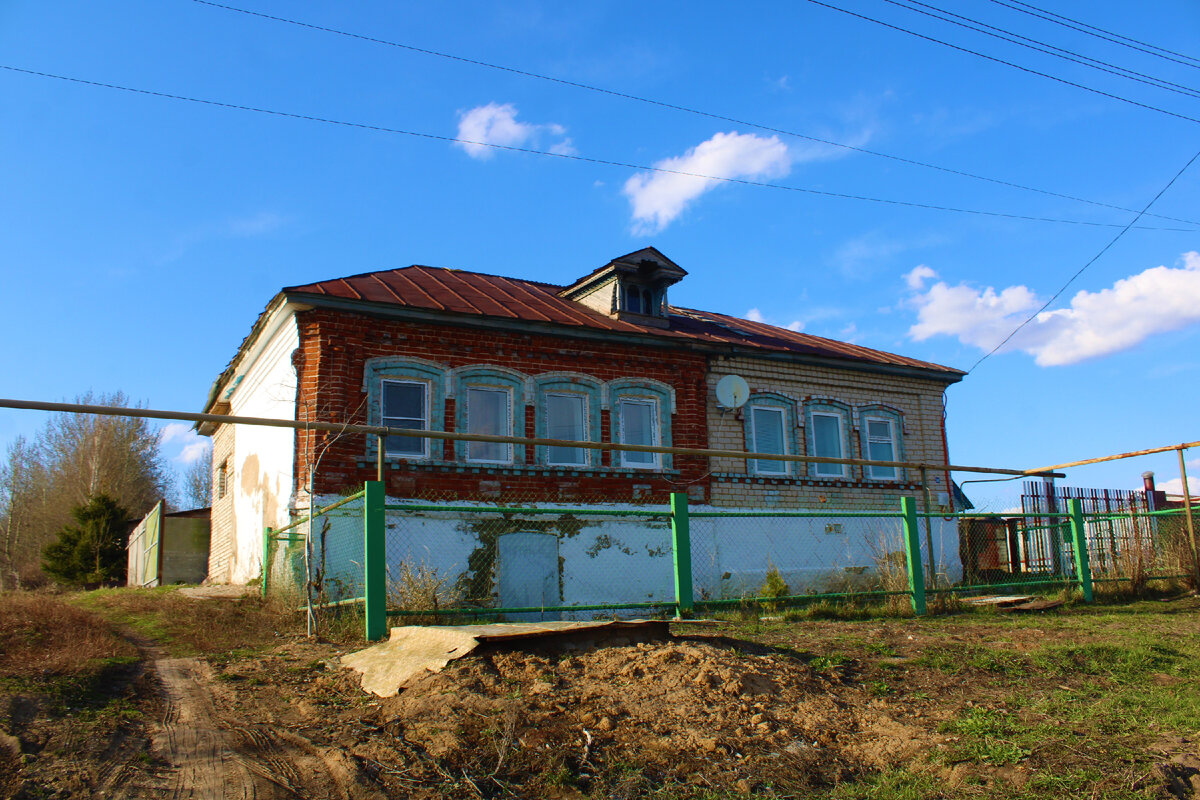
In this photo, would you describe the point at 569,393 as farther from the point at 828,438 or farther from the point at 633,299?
the point at 828,438

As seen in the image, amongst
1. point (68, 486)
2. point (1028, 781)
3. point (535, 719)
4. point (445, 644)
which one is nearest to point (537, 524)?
point (445, 644)

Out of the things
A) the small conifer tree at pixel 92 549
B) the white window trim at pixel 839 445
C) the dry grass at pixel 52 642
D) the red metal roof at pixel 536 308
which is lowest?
the dry grass at pixel 52 642

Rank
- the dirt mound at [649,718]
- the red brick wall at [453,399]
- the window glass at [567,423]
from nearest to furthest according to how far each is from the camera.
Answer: the dirt mound at [649,718] < the red brick wall at [453,399] < the window glass at [567,423]

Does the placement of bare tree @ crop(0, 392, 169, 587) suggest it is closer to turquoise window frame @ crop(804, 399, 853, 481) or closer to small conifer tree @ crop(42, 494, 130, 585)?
small conifer tree @ crop(42, 494, 130, 585)

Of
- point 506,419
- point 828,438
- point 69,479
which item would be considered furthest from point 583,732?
point 69,479

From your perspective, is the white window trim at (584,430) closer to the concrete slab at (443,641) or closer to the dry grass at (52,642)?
the dry grass at (52,642)

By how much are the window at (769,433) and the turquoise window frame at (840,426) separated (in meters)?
0.50

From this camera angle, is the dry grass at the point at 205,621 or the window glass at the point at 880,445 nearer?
the dry grass at the point at 205,621

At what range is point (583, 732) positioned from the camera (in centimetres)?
508

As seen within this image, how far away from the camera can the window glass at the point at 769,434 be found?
16.4m

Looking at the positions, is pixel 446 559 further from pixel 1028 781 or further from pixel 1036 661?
pixel 1028 781

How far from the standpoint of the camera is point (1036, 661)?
7.34 m

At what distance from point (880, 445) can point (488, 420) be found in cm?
869

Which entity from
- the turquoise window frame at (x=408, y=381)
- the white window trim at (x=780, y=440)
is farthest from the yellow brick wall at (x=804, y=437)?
the turquoise window frame at (x=408, y=381)
